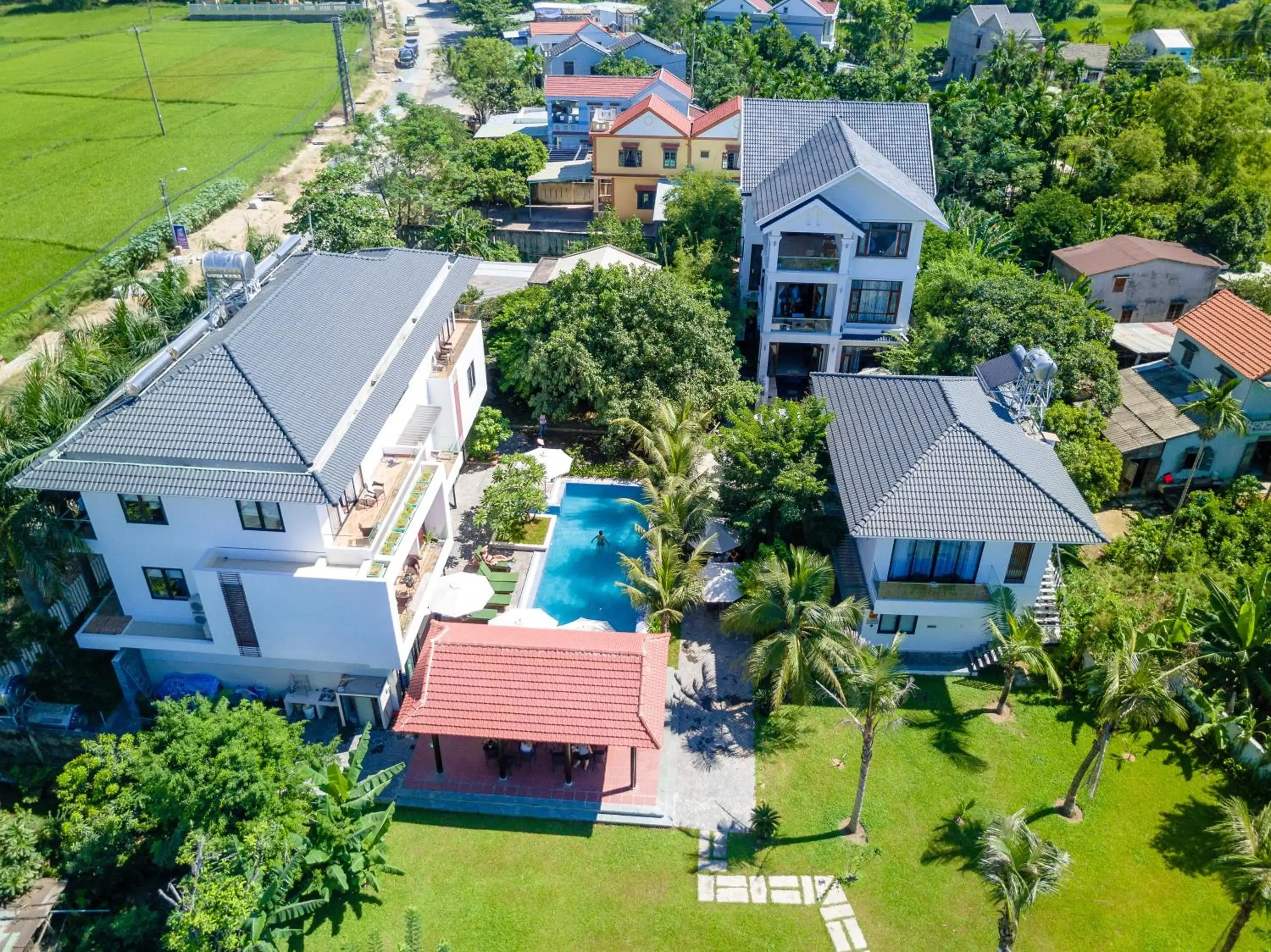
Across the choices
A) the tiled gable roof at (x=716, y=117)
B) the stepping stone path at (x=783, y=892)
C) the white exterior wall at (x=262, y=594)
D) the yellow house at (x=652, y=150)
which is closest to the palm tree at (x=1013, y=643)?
the stepping stone path at (x=783, y=892)

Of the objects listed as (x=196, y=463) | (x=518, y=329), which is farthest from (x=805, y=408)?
(x=196, y=463)

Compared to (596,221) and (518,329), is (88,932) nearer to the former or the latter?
(518,329)

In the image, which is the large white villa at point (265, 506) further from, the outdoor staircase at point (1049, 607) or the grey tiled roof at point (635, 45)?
the grey tiled roof at point (635, 45)

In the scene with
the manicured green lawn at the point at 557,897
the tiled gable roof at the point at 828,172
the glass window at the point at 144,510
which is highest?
the tiled gable roof at the point at 828,172

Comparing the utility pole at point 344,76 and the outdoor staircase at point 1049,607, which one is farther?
the utility pole at point 344,76

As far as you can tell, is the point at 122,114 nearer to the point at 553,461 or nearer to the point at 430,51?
the point at 430,51

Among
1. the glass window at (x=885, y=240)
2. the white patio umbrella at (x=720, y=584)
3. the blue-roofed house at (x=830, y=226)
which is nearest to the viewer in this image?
the white patio umbrella at (x=720, y=584)

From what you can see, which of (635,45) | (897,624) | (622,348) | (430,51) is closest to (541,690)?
(897,624)
